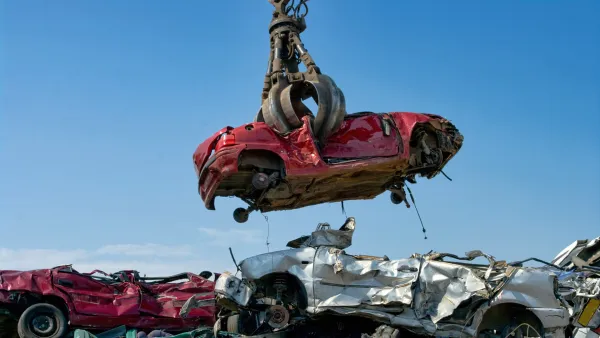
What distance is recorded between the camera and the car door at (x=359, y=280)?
32.6ft

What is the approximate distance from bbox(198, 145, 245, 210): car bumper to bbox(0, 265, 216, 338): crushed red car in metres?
1.73

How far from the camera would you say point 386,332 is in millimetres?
10258

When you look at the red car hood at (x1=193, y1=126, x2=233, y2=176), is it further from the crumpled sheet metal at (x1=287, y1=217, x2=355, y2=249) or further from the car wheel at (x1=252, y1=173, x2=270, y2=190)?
the crumpled sheet metal at (x1=287, y1=217, x2=355, y2=249)

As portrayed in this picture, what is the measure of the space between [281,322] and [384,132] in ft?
11.4

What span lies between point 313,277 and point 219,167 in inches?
86.4

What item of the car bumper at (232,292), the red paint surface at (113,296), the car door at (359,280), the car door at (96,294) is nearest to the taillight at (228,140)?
the car bumper at (232,292)

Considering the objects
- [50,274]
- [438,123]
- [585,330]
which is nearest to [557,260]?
[585,330]

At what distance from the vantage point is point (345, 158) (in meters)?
11.2

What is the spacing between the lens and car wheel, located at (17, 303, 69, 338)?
1102 centimetres

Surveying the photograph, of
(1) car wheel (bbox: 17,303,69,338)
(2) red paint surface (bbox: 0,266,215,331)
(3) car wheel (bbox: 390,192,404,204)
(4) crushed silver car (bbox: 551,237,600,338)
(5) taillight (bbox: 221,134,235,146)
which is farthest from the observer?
(3) car wheel (bbox: 390,192,404,204)

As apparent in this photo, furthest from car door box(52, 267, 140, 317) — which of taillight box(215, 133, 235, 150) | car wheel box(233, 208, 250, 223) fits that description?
taillight box(215, 133, 235, 150)

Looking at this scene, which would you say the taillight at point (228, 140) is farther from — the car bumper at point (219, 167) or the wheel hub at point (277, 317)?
the wheel hub at point (277, 317)

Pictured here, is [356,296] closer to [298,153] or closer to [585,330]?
[298,153]

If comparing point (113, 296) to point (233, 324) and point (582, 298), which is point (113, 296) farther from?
point (582, 298)
